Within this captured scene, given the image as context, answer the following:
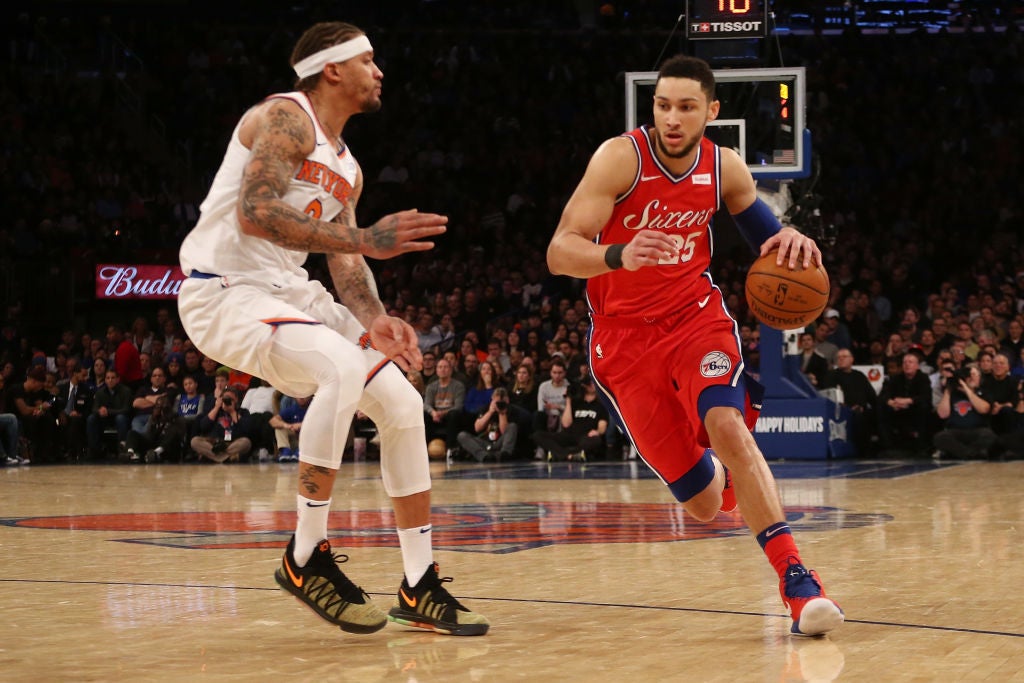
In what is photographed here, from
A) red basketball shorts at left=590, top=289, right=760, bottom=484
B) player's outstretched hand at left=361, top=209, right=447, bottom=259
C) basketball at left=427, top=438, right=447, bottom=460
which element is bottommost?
basketball at left=427, top=438, right=447, bottom=460

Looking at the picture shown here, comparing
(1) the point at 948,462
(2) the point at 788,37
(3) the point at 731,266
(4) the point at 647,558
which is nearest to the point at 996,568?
(4) the point at 647,558

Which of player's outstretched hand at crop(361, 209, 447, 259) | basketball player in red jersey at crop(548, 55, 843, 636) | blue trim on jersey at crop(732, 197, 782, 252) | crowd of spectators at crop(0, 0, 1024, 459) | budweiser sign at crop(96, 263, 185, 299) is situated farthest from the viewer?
budweiser sign at crop(96, 263, 185, 299)

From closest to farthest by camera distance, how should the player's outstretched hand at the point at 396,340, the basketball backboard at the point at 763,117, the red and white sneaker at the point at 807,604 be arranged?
the red and white sneaker at the point at 807,604
the player's outstretched hand at the point at 396,340
the basketball backboard at the point at 763,117

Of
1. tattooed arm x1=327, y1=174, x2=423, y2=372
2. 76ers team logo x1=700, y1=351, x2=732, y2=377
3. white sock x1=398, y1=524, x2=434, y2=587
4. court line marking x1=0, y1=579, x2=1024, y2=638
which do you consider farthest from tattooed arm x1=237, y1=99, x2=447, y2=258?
court line marking x1=0, y1=579, x2=1024, y2=638

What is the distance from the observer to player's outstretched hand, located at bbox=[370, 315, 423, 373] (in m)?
4.22

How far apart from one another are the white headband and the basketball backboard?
8.66 metres

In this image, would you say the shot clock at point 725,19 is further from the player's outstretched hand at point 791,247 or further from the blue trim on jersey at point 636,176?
the player's outstretched hand at point 791,247

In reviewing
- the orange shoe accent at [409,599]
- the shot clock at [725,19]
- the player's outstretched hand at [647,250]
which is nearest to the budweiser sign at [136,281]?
the shot clock at [725,19]

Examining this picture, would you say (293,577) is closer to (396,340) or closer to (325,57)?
(396,340)

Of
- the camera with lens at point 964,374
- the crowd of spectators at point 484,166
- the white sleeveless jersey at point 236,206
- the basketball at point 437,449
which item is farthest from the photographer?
the crowd of spectators at point 484,166

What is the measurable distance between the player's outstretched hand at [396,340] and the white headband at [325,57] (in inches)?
33.8

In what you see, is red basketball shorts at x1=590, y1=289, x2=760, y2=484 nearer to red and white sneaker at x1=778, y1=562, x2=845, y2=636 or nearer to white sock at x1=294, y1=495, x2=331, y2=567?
red and white sneaker at x1=778, y1=562, x2=845, y2=636

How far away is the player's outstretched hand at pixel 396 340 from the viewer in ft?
13.9

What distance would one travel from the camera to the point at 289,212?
13.5 feet
